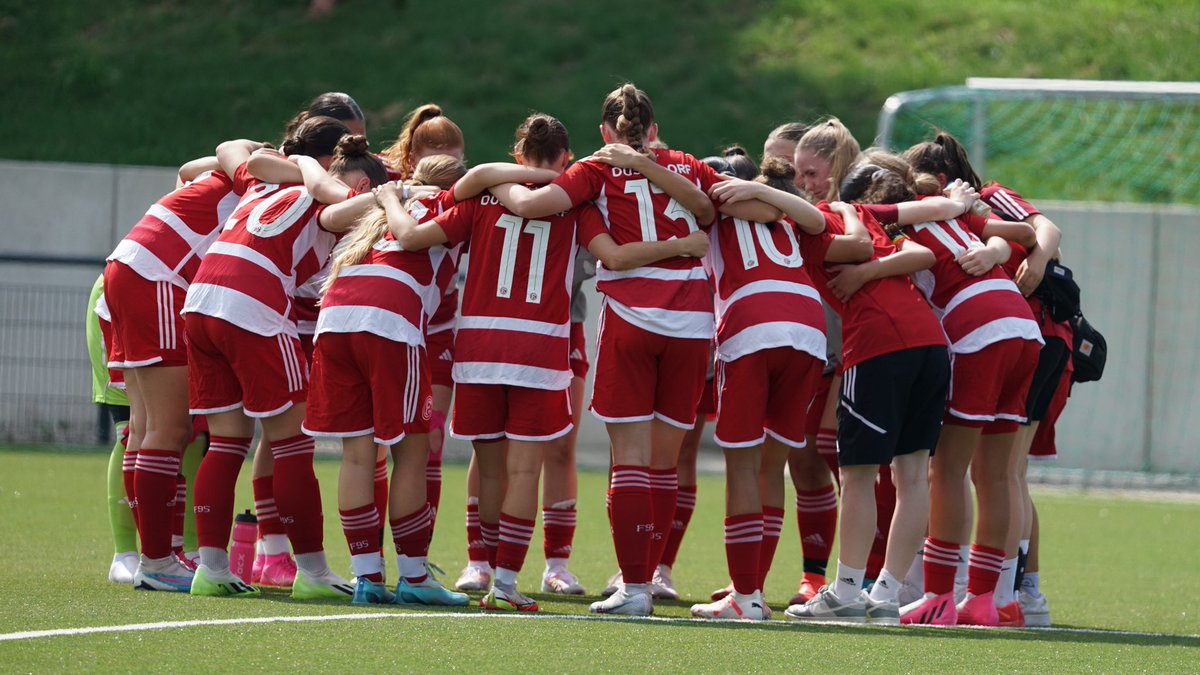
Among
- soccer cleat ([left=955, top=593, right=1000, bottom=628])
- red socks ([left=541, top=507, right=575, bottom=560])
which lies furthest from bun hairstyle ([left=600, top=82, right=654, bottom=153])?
soccer cleat ([left=955, top=593, right=1000, bottom=628])

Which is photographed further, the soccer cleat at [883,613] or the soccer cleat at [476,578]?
the soccer cleat at [476,578]

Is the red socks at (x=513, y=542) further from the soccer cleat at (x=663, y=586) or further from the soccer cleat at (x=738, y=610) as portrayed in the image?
the soccer cleat at (x=663, y=586)

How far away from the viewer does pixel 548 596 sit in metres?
6.11

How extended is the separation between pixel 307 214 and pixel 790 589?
275cm

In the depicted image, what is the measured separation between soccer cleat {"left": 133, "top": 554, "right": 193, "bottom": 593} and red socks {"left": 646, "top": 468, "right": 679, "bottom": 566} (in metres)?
1.68

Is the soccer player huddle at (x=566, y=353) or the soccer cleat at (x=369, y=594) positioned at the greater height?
the soccer player huddle at (x=566, y=353)

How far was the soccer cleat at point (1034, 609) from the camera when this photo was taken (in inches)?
234

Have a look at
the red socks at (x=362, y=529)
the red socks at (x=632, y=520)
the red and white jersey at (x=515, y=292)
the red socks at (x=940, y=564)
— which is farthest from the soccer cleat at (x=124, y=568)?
the red socks at (x=940, y=564)

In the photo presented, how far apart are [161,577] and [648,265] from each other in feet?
6.87

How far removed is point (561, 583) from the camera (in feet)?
20.4

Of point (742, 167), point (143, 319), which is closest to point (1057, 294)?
point (742, 167)

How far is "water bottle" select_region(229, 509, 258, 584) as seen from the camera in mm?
6176

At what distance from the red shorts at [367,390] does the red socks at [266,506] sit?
2.15ft

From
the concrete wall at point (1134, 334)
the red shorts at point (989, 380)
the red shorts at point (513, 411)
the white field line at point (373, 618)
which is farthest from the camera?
the concrete wall at point (1134, 334)
